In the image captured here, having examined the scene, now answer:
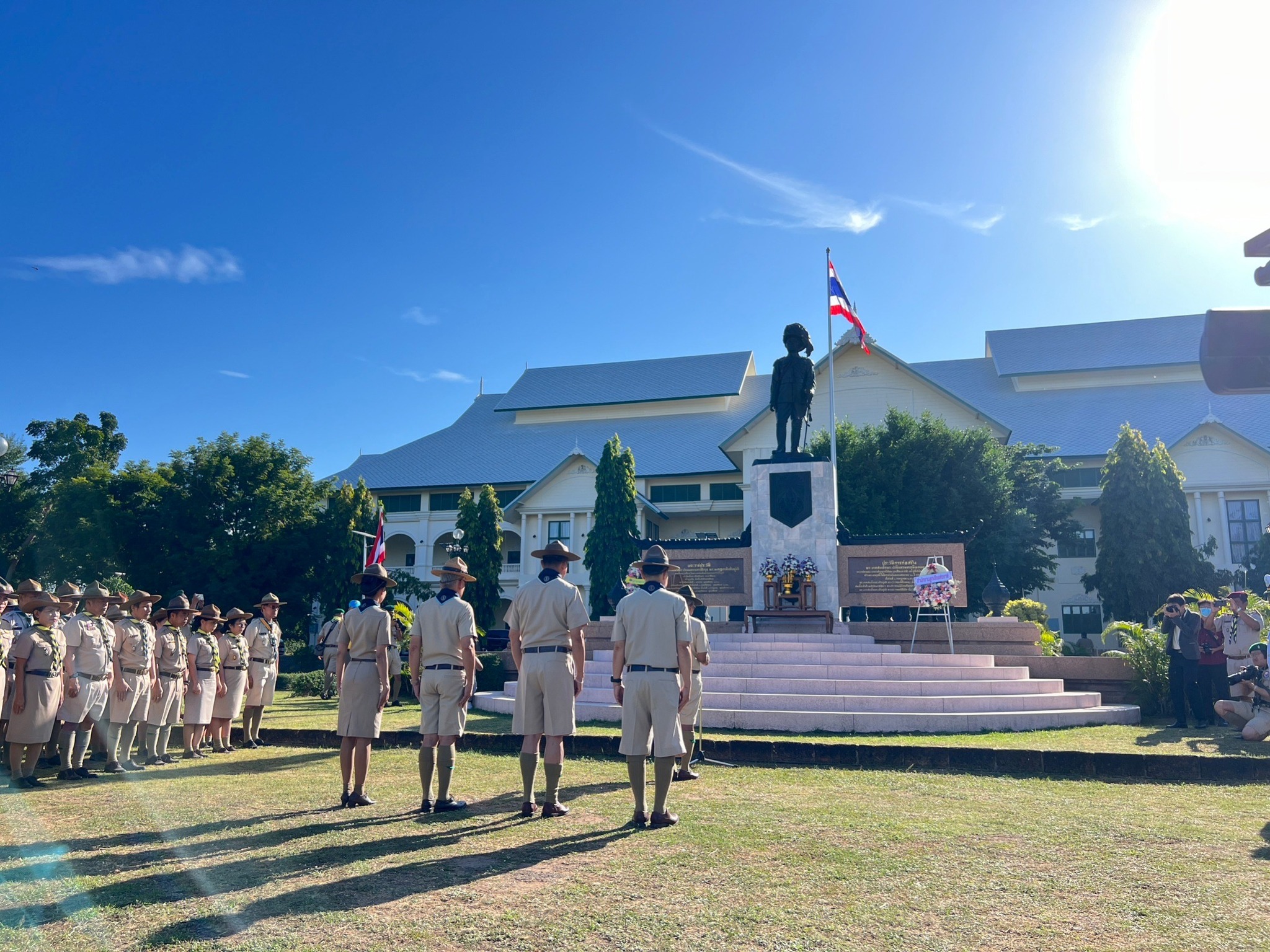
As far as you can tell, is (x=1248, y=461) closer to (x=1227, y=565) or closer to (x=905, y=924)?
(x=1227, y=565)

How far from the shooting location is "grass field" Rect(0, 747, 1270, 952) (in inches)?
154

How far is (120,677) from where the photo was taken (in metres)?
Answer: 9.32

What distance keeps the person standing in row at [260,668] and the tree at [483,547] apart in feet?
83.0

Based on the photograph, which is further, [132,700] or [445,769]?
[132,700]

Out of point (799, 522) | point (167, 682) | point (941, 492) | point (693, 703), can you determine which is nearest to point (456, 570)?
point (693, 703)

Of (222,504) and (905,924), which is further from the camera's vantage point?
(222,504)

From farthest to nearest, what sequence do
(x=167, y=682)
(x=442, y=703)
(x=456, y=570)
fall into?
(x=167, y=682)
(x=456, y=570)
(x=442, y=703)

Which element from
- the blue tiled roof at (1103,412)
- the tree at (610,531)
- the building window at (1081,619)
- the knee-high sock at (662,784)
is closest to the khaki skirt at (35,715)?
the knee-high sock at (662,784)

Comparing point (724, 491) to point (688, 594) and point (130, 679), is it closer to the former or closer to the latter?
point (688, 594)

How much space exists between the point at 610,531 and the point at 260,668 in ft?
79.2

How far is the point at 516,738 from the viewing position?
32.2ft

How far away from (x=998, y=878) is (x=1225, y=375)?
3.06 m

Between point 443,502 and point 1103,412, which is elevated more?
point 1103,412

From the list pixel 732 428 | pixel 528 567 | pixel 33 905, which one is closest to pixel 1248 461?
pixel 732 428
